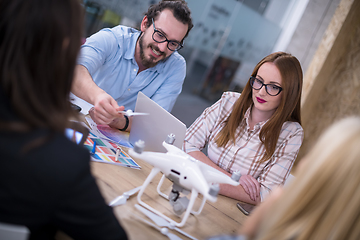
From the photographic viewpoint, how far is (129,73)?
7.18 ft

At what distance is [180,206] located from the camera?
1.13 metres

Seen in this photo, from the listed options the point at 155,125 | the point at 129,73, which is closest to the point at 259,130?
the point at 155,125

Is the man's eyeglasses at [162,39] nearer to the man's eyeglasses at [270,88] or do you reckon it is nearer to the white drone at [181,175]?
the man's eyeglasses at [270,88]

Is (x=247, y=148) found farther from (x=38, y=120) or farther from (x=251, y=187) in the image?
(x=38, y=120)

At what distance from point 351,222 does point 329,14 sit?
12.4 feet

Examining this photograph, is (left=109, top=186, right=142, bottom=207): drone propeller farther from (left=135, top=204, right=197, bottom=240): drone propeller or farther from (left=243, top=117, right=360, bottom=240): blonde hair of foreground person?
(left=243, top=117, right=360, bottom=240): blonde hair of foreground person

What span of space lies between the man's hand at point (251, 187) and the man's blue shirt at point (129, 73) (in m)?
0.87

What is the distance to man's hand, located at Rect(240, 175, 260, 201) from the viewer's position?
5.13 ft

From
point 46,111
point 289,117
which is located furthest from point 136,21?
point 46,111

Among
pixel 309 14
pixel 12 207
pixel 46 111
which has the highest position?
pixel 309 14

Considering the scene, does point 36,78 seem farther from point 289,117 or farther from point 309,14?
point 309,14

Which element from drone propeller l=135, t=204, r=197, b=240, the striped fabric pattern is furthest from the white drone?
the striped fabric pattern

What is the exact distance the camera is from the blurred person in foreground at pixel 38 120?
64cm

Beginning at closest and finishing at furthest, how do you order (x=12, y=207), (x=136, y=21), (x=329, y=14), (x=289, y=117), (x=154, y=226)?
(x=12, y=207) → (x=154, y=226) → (x=289, y=117) → (x=136, y=21) → (x=329, y=14)
